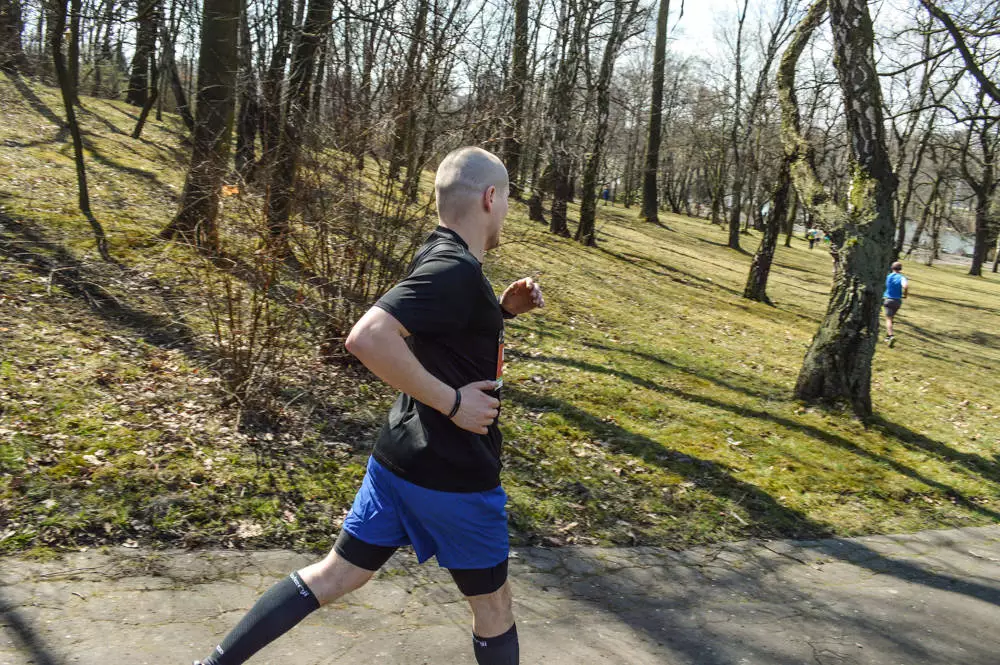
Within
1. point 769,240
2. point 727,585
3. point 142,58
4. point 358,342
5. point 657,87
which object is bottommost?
point 727,585

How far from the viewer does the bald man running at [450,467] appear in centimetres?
233

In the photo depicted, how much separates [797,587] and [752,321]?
35.5 ft

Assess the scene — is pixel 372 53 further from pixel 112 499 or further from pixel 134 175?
pixel 134 175

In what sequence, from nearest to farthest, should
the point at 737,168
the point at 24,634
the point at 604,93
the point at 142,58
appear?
the point at 24,634 → the point at 604,93 → the point at 142,58 → the point at 737,168

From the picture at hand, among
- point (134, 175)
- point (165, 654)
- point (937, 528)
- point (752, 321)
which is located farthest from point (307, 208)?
point (752, 321)

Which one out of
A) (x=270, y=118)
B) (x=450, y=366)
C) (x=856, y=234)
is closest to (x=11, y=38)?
(x=270, y=118)

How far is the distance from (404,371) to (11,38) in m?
17.9

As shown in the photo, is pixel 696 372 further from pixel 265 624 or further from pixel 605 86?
pixel 605 86

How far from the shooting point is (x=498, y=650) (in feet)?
8.29

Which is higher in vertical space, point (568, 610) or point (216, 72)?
point (216, 72)

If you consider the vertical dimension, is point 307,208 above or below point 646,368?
above

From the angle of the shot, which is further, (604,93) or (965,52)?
(604,93)

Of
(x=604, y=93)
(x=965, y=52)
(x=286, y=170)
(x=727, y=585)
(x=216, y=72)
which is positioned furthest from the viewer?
(x=604, y=93)

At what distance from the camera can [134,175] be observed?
13.0 metres
